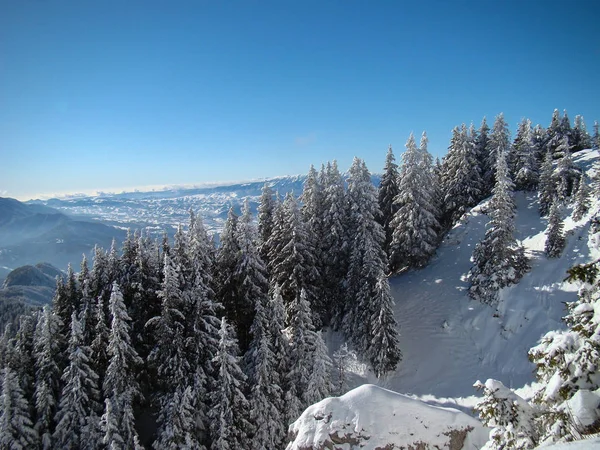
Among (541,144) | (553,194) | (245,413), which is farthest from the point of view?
(541,144)

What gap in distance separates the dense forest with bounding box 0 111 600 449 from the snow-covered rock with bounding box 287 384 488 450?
29.3 feet

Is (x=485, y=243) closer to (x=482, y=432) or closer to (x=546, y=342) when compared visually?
(x=482, y=432)

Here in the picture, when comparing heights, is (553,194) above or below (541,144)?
below

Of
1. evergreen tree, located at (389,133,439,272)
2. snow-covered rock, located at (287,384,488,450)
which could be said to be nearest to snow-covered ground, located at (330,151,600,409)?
evergreen tree, located at (389,133,439,272)

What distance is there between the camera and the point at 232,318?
100ft

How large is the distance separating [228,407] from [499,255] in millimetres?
26082

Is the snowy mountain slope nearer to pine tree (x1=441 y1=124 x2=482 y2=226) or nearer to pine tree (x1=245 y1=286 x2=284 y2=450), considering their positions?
pine tree (x1=441 y1=124 x2=482 y2=226)

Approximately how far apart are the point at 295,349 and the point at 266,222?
1781cm

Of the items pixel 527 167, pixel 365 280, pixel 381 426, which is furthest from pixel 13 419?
pixel 527 167

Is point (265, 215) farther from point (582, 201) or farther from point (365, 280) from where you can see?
point (582, 201)

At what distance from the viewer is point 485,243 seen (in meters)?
31.7

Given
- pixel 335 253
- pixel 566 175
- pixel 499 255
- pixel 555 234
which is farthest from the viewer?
pixel 566 175

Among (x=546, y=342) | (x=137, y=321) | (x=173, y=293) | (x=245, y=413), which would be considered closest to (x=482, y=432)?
(x=546, y=342)

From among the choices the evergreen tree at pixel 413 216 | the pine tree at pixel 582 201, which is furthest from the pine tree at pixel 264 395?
the pine tree at pixel 582 201
